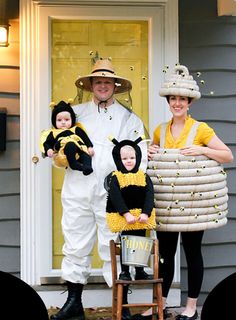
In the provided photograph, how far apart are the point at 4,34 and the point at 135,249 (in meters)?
1.88

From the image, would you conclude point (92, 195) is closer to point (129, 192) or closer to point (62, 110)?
point (129, 192)

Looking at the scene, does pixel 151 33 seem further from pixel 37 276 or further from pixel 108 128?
pixel 37 276

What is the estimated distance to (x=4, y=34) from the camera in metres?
4.34

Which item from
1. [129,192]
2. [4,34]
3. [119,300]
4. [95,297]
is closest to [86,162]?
[129,192]

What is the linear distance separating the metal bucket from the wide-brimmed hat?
3.37ft

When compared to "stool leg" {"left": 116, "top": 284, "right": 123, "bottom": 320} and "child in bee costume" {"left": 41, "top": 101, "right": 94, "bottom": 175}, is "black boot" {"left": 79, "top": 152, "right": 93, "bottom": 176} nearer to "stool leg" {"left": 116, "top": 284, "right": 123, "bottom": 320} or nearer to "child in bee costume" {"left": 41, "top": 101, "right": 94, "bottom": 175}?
"child in bee costume" {"left": 41, "top": 101, "right": 94, "bottom": 175}

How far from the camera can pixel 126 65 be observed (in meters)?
4.57

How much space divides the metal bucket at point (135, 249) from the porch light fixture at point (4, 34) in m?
1.74

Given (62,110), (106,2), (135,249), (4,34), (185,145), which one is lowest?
(135,249)

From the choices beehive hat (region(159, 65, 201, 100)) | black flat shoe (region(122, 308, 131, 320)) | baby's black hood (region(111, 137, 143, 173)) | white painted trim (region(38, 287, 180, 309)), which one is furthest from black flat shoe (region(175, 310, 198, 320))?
beehive hat (region(159, 65, 201, 100))

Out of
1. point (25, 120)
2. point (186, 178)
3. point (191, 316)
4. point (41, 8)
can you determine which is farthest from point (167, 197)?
point (41, 8)

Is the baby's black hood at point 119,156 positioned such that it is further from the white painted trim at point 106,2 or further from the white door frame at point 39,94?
the white painted trim at point 106,2

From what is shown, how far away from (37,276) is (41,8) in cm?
192

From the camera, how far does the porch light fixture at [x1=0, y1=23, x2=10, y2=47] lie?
434 cm
